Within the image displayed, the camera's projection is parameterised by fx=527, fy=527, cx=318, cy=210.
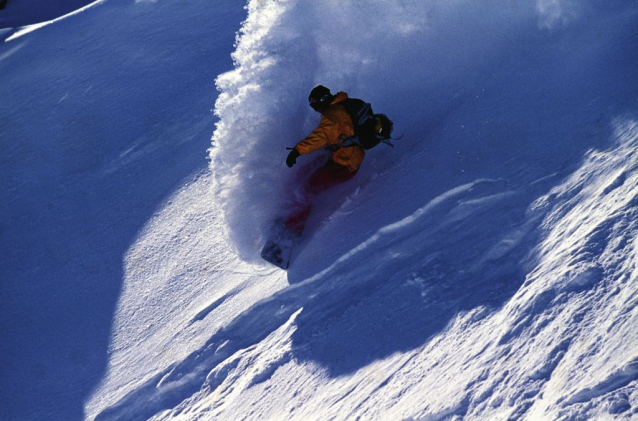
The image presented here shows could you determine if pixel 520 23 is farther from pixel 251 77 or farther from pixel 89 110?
pixel 89 110

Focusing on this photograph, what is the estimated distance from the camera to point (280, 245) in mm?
5145

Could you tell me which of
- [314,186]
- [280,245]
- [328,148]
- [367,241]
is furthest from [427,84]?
[280,245]

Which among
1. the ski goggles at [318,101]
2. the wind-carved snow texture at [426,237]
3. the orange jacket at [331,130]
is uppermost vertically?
the ski goggles at [318,101]

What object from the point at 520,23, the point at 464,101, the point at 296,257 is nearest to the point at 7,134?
the point at 296,257

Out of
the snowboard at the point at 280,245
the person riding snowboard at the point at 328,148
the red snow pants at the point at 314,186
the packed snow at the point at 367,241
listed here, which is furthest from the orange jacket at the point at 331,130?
the snowboard at the point at 280,245

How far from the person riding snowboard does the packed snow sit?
20 centimetres

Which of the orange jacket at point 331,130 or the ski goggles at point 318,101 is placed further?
the ski goggles at point 318,101

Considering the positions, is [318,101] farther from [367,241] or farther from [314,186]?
[367,241]

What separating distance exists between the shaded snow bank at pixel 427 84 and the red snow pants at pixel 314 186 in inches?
7.6

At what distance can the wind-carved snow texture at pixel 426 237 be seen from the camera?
135 inches

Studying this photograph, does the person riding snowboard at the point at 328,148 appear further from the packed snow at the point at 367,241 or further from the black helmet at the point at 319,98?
the packed snow at the point at 367,241

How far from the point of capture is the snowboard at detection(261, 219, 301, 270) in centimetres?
510

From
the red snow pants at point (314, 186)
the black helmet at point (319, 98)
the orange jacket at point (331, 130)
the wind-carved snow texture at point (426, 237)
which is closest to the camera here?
the wind-carved snow texture at point (426, 237)

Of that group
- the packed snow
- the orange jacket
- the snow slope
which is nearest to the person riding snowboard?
the orange jacket
